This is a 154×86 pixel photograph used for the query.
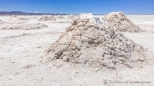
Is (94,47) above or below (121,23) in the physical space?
below

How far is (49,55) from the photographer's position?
7848 mm

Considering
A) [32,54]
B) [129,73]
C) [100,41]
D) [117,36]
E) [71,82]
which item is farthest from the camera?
[32,54]

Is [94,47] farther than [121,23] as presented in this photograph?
No

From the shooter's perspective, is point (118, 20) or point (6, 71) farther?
point (118, 20)

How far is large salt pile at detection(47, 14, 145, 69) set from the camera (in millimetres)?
7125

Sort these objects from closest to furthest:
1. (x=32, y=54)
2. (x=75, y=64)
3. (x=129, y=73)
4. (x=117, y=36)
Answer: (x=129, y=73) < (x=75, y=64) < (x=117, y=36) < (x=32, y=54)

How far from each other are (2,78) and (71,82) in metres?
2.10

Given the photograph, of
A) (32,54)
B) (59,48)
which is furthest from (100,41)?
(32,54)

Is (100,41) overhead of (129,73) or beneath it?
overhead

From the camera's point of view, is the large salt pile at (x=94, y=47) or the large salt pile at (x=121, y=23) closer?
the large salt pile at (x=94, y=47)

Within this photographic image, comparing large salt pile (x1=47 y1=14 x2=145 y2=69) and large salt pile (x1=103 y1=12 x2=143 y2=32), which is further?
large salt pile (x1=103 y1=12 x2=143 y2=32)

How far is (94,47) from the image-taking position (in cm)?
751

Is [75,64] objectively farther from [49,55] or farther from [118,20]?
[118,20]

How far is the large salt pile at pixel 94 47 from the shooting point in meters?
7.12
